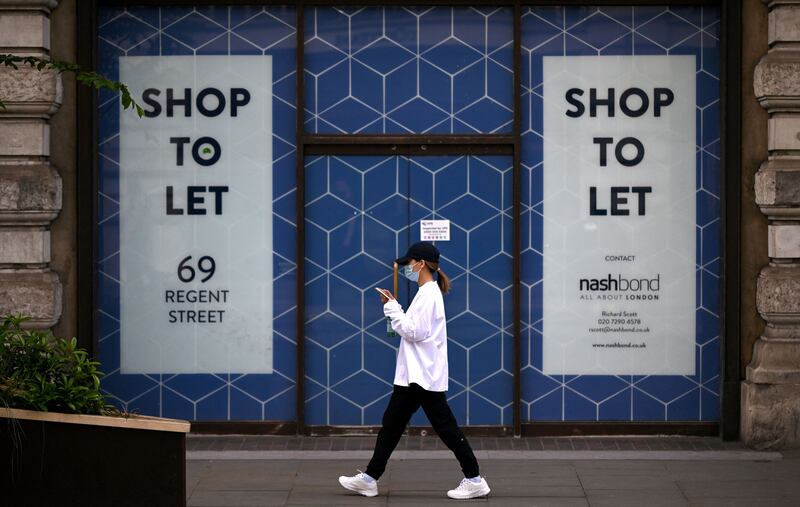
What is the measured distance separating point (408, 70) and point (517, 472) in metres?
3.57

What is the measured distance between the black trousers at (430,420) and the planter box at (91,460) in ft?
5.64

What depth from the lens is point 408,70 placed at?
36.3 ft

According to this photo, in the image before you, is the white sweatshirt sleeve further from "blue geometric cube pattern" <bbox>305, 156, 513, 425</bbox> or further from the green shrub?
"blue geometric cube pattern" <bbox>305, 156, 513, 425</bbox>

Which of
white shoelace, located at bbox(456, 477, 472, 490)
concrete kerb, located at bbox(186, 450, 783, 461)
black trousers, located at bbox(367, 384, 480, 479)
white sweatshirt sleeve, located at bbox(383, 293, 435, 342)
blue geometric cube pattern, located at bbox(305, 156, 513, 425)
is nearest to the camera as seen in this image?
white sweatshirt sleeve, located at bbox(383, 293, 435, 342)

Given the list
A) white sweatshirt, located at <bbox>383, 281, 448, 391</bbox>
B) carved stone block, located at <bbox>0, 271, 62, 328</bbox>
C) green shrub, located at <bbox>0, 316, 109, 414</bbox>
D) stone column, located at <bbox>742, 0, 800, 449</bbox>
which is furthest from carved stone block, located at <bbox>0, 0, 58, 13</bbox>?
stone column, located at <bbox>742, 0, 800, 449</bbox>

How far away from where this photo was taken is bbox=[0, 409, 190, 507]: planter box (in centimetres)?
734

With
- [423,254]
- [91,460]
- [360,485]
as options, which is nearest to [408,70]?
[423,254]

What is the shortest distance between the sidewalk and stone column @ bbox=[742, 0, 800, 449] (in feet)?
1.02

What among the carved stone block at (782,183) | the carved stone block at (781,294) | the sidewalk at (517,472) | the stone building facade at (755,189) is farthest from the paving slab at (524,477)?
the carved stone block at (782,183)

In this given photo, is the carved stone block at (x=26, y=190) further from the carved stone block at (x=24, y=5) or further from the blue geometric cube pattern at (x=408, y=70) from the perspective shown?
the blue geometric cube pattern at (x=408, y=70)

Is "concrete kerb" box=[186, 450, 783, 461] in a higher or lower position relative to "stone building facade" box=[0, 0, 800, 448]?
lower

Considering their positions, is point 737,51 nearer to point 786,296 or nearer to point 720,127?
point 720,127

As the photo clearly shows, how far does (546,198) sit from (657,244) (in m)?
1.03

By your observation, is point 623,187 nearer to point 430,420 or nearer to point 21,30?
point 430,420
